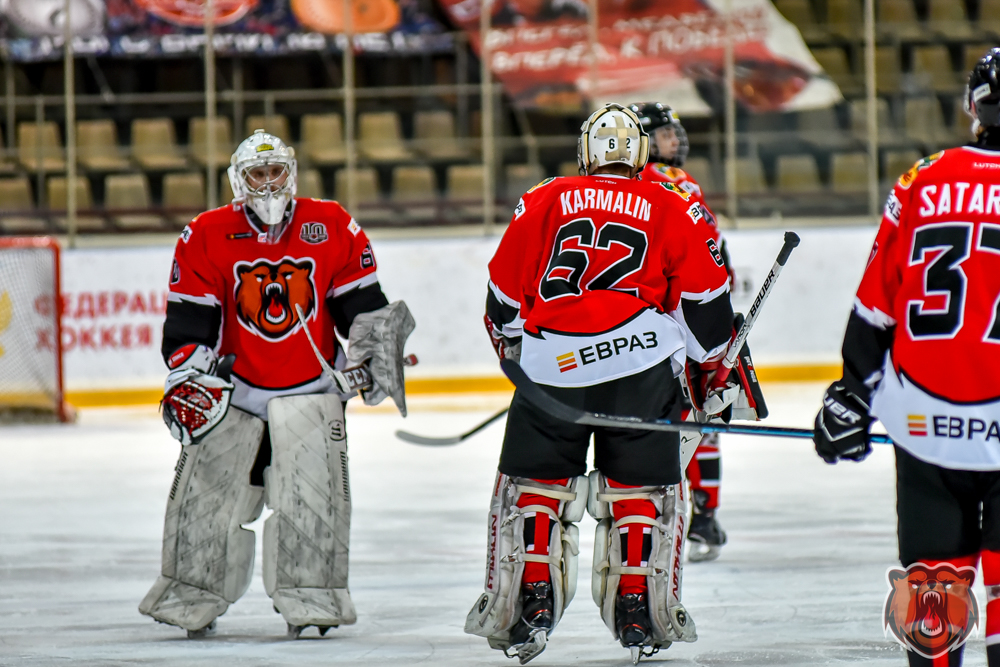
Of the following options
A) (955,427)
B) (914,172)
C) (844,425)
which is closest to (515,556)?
(844,425)

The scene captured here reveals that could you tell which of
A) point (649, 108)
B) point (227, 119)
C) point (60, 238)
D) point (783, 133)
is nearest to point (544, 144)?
point (783, 133)

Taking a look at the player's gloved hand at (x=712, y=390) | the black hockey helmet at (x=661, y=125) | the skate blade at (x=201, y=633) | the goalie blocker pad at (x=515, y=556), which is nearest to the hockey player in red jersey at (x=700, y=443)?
the black hockey helmet at (x=661, y=125)

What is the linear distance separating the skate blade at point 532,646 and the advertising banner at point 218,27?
8707 mm

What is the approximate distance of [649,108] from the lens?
4.59 m

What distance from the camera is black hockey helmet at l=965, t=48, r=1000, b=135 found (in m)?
2.37

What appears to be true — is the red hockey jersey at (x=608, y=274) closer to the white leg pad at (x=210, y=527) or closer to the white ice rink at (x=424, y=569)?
the white ice rink at (x=424, y=569)

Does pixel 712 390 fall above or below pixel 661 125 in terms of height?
below

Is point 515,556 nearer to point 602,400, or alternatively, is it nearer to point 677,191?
point 602,400

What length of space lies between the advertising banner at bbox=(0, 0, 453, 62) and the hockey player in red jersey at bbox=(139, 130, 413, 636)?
7.89 metres

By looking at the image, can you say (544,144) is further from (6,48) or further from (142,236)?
(6,48)

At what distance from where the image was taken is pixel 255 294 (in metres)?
3.66

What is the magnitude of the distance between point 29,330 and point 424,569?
233 inches

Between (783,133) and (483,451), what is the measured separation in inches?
185

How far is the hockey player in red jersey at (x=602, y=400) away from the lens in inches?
123
